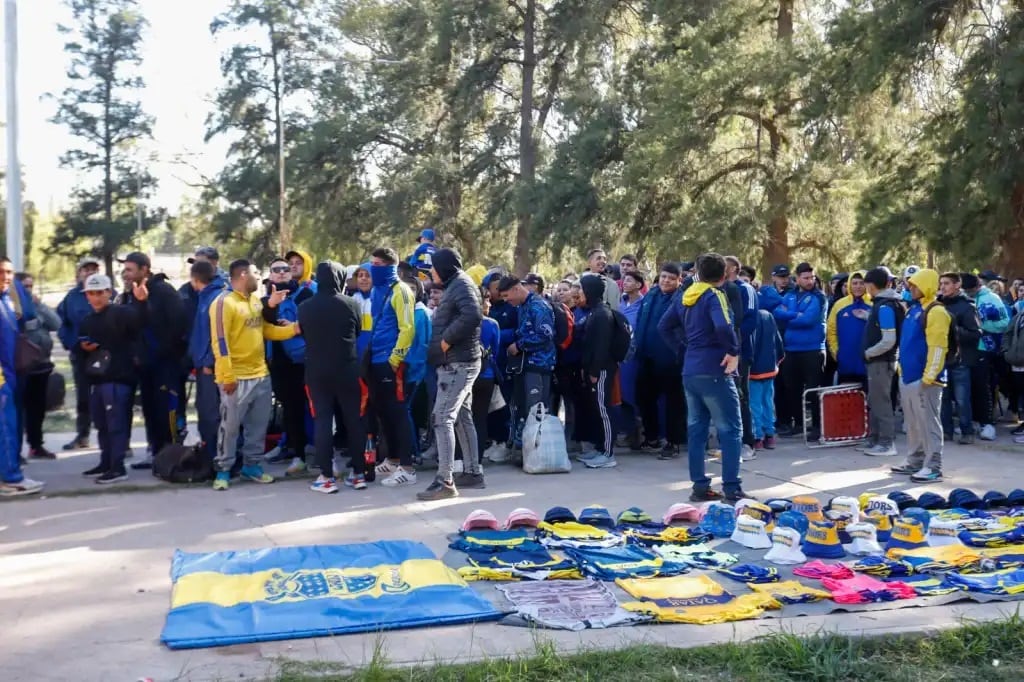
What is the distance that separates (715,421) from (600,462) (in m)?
2.12

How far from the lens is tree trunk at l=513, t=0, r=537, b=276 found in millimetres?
27797

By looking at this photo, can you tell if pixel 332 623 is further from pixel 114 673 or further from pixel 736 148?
pixel 736 148

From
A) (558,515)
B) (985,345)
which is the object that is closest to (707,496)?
(558,515)

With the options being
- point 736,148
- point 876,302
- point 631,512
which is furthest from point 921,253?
point 631,512

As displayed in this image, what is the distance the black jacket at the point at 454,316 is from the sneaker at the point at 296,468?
1.97 m

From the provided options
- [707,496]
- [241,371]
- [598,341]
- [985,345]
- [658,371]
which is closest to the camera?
[707,496]

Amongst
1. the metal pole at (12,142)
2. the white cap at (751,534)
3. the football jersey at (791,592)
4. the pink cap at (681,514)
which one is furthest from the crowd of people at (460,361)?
the metal pole at (12,142)

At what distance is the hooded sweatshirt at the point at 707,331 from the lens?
813 centimetres

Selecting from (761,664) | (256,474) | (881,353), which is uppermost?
(881,353)

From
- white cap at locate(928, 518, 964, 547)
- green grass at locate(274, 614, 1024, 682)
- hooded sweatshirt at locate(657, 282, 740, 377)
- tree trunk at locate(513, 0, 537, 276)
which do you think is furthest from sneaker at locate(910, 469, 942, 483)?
tree trunk at locate(513, 0, 537, 276)

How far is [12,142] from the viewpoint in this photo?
14336 millimetres

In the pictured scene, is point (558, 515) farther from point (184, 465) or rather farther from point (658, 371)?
point (184, 465)

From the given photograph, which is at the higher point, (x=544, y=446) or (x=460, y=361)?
(x=460, y=361)

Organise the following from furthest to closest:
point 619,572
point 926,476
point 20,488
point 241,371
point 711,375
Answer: point 926,476, point 241,371, point 20,488, point 711,375, point 619,572
